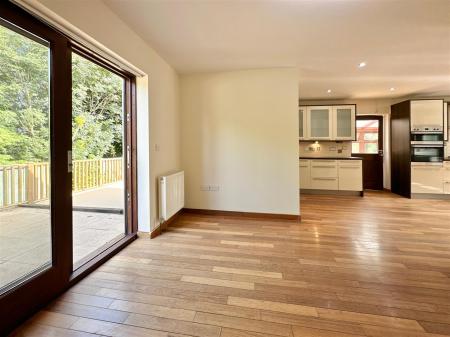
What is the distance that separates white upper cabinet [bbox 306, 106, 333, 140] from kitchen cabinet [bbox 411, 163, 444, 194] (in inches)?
77.0

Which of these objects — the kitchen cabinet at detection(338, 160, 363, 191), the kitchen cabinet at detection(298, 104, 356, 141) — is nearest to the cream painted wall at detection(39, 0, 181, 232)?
the kitchen cabinet at detection(298, 104, 356, 141)

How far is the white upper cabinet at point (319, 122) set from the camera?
19.2ft

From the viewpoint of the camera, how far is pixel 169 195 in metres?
3.29

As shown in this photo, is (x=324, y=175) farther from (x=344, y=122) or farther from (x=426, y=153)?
(x=426, y=153)

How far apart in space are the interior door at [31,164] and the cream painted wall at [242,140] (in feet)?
7.39

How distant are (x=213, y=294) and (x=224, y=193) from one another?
7.30 ft

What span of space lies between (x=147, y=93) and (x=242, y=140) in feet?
5.35

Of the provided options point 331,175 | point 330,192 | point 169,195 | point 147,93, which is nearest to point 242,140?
point 169,195

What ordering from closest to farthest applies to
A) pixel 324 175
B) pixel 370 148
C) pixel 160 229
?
pixel 160 229 < pixel 324 175 < pixel 370 148

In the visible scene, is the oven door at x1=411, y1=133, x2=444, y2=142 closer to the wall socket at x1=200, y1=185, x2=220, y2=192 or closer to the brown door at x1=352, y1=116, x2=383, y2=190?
the brown door at x1=352, y1=116, x2=383, y2=190

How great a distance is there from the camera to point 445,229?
3285 mm

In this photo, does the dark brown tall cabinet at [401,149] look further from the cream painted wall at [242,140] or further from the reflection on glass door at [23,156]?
the reflection on glass door at [23,156]

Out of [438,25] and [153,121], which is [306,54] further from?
[153,121]

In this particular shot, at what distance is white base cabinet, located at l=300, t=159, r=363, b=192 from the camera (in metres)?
5.65
